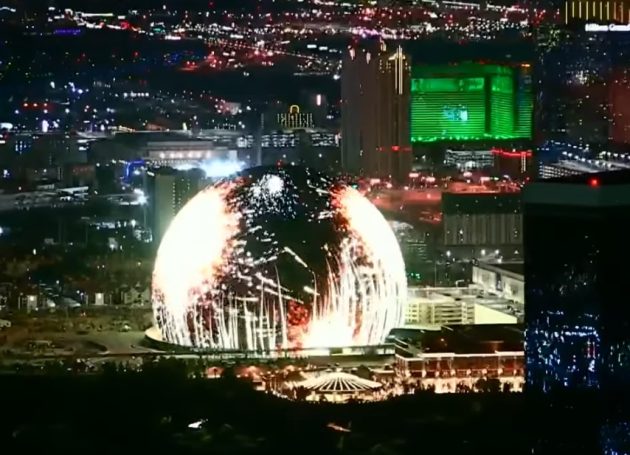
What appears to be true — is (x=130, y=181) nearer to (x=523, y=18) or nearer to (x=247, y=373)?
(x=523, y=18)

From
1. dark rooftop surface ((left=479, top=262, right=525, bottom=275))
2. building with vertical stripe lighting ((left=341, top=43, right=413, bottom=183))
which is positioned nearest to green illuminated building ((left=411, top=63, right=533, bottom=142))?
building with vertical stripe lighting ((left=341, top=43, right=413, bottom=183))

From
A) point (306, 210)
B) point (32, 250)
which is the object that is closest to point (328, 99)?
point (32, 250)

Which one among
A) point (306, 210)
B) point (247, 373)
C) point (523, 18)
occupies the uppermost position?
point (523, 18)

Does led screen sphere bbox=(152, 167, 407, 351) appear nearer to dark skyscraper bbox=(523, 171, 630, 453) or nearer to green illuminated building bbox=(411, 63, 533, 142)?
dark skyscraper bbox=(523, 171, 630, 453)

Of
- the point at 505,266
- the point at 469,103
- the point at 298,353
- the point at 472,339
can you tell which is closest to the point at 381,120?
the point at 469,103

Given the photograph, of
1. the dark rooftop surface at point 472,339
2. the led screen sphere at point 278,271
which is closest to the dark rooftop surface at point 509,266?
the dark rooftop surface at point 472,339

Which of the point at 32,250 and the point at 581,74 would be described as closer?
the point at 32,250

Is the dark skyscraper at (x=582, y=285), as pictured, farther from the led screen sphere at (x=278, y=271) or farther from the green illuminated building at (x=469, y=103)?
the green illuminated building at (x=469, y=103)
